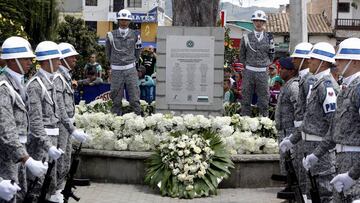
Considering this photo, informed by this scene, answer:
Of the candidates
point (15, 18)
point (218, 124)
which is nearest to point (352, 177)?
point (218, 124)

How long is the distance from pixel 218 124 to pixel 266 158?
921mm

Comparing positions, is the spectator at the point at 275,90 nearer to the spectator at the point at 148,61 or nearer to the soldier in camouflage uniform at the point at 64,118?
the spectator at the point at 148,61

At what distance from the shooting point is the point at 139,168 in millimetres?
13125

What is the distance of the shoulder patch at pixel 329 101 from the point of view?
8817 mm

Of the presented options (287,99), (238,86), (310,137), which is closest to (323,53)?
(310,137)

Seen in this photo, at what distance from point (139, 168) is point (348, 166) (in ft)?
20.1

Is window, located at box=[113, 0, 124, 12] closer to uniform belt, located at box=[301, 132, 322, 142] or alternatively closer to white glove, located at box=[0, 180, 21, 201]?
uniform belt, located at box=[301, 132, 322, 142]

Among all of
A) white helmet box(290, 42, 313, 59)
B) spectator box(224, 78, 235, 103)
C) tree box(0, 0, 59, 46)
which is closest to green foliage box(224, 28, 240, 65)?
spectator box(224, 78, 235, 103)

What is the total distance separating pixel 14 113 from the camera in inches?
314

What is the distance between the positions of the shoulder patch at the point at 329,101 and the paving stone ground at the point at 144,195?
337 cm

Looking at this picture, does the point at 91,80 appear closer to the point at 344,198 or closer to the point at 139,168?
the point at 139,168

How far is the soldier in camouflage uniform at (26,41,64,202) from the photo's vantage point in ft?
30.0

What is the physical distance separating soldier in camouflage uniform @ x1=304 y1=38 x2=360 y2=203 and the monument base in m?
5.19

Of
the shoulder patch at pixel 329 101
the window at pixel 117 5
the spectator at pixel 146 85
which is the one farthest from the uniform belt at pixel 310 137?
the window at pixel 117 5
